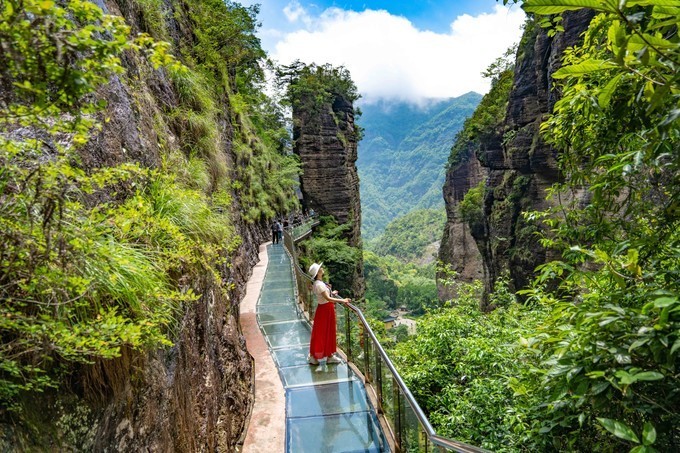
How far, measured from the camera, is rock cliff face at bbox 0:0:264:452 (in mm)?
2371

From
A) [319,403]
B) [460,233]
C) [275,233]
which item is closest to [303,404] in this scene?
[319,403]

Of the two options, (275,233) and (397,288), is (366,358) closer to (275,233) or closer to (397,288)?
(275,233)

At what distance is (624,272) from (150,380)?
11.8ft

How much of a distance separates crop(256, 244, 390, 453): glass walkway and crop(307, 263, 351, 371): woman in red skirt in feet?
0.68

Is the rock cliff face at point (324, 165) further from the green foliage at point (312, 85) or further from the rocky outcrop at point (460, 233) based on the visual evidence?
the rocky outcrop at point (460, 233)

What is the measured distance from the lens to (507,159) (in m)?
22.8

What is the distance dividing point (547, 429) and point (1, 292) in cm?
330

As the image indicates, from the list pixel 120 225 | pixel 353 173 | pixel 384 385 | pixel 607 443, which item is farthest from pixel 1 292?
pixel 353 173

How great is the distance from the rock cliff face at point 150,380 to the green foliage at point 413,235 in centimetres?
9708

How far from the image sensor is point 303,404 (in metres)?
5.95

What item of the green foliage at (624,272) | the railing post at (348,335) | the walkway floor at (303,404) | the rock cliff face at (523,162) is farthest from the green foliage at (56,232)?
the rock cliff face at (523,162)

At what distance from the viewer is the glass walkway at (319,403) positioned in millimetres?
5043

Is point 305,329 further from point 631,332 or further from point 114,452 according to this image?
point 631,332

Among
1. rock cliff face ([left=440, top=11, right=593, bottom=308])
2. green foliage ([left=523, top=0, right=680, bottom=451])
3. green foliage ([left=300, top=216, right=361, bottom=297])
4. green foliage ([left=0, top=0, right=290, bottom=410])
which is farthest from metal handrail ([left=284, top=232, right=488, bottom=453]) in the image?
green foliage ([left=300, top=216, right=361, bottom=297])
